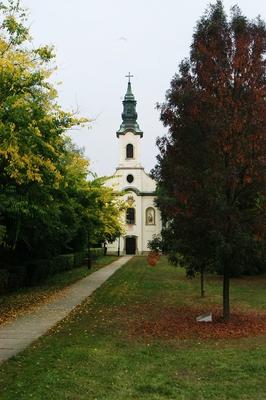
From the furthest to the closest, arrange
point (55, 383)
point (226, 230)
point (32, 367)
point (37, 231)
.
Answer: point (37, 231) → point (226, 230) → point (32, 367) → point (55, 383)

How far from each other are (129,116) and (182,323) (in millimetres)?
53822

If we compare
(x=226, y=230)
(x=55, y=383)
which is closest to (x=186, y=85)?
(x=226, y=230)

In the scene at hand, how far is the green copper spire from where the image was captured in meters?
61.8

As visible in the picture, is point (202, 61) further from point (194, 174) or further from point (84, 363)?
point (84, 363)

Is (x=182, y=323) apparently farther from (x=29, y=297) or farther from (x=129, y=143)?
(x=129, y=143)

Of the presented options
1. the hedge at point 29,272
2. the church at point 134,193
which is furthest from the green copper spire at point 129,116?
the hedge at point 29,272

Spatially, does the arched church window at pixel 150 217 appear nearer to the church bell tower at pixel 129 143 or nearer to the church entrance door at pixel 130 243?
the church entrance door at pixel 130 243

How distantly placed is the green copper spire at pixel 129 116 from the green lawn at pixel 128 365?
50348 mm

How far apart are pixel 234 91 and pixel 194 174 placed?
6.52ft

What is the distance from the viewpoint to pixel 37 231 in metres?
17.5

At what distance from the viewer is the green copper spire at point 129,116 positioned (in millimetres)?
61812

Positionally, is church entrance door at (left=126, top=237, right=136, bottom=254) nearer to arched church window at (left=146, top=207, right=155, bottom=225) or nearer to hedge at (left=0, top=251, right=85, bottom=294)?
arched church window at (left=146, top=207, right=155, bottom=225)

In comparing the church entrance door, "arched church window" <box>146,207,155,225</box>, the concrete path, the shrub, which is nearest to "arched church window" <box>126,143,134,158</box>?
"arched church window" <box>146,207,155,225</box>

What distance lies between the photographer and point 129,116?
63.7m
